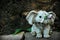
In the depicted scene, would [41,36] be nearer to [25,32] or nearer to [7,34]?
[25,32]

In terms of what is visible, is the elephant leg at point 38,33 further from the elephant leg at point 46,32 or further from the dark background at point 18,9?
the dark background at point 18,9

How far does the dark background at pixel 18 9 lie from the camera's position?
1738mm

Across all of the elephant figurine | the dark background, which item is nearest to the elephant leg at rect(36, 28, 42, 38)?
the elephant figurine

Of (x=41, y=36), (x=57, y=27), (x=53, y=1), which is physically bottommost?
(x=41, y=36)

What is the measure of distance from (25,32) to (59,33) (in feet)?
0.95

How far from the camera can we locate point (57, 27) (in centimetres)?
172

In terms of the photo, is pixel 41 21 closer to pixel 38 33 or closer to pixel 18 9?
pixel 38 33

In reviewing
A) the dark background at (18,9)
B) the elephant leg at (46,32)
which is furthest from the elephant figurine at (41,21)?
the dark background at (18,9)

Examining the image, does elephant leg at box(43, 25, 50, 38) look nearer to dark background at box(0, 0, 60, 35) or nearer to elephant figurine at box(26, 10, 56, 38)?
elephant figurine at box(26, 10, 56, 38)

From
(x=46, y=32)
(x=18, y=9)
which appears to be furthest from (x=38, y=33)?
(x=18, y=9)

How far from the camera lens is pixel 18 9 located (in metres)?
1.76

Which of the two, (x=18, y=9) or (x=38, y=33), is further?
(x=18, y=9)

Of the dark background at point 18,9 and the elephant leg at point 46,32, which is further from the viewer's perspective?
the dark background at point 18,9

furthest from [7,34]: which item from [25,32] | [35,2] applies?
[35,2]
